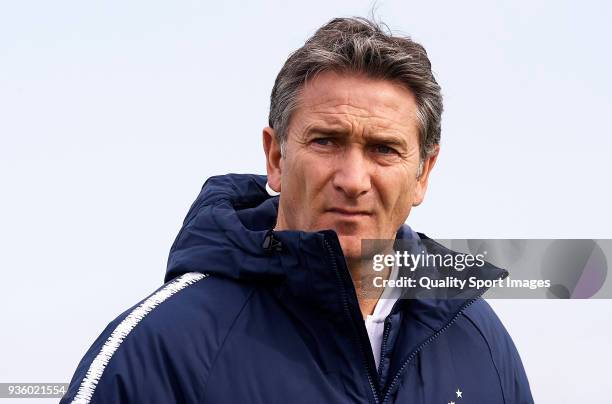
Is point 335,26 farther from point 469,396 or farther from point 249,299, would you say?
point 469,396

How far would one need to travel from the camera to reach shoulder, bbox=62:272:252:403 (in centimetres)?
241

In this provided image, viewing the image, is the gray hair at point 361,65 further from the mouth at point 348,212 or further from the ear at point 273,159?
the mouth at point 348,212

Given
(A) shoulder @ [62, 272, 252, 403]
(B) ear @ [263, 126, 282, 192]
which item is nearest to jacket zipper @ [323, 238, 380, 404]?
(A) shoulder @ [62, 272, 252, 403]

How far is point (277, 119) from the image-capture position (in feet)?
10.2

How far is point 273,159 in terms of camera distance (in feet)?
10.3

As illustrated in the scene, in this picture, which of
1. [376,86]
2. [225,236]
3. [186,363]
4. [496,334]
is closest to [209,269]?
[225,236]

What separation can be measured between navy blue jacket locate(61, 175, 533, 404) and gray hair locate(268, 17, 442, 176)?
0.47 metres

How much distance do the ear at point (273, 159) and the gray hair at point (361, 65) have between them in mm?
38

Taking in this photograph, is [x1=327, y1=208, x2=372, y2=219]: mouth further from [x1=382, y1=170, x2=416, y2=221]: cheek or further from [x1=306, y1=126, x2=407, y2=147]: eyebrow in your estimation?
[x1=306, y1=126, x2=407, y2=147]: eyebrow

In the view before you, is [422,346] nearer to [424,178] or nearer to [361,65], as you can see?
[424,178]

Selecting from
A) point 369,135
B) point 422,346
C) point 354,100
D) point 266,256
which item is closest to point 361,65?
point 354,100

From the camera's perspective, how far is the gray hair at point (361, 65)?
2.95m

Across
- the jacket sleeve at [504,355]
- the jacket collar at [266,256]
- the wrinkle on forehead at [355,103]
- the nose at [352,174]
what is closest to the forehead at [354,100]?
the wrinkle on forehead at [355,103]

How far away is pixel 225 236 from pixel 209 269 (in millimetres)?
124
